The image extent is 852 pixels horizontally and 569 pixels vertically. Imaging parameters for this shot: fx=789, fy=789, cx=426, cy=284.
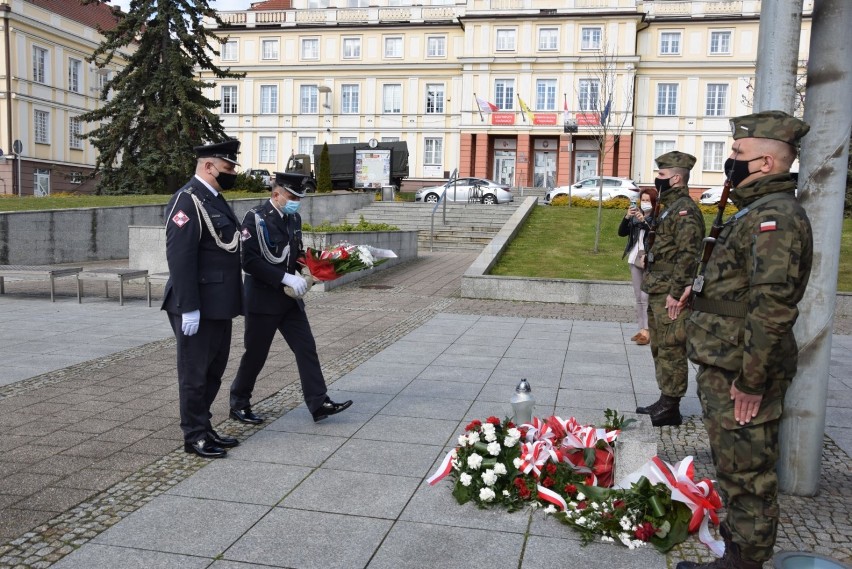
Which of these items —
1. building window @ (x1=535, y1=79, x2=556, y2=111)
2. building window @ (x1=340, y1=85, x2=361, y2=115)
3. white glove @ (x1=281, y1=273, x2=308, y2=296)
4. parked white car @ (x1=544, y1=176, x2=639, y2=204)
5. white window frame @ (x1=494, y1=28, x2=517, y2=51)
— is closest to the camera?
white glove @ (x1=281, y1=273, x2=308, y2=296)

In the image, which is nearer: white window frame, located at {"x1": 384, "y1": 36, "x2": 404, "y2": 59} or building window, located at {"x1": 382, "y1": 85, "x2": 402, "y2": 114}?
white window frame, located at {"x1": 384, "y1": 36, "x2": 404, "y2": 59}

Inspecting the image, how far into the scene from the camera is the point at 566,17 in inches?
1912

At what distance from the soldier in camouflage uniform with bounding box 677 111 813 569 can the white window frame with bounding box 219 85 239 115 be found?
5527cm

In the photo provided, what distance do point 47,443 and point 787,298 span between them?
4777 mm

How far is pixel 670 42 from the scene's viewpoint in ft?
163

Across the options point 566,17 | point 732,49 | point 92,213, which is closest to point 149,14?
point 92,213

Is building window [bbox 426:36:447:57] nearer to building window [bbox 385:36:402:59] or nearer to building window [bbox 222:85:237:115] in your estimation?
building window [bbox 385:36:402:59]

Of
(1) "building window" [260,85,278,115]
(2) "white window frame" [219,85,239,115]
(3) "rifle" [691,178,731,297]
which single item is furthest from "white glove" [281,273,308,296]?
(2) "white window frame" [219,85,239,115]

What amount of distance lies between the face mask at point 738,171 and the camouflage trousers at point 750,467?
876mm

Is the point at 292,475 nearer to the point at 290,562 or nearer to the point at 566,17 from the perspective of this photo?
the point at 290,562

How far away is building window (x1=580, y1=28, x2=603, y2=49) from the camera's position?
48562 millimetres

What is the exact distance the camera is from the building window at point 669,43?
4947 centimetres

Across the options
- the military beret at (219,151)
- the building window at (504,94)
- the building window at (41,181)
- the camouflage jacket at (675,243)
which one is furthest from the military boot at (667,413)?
the building window at (504,94)

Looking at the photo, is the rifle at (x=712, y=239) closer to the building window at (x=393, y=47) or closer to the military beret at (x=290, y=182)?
the military beret at (x=290, y=182)
